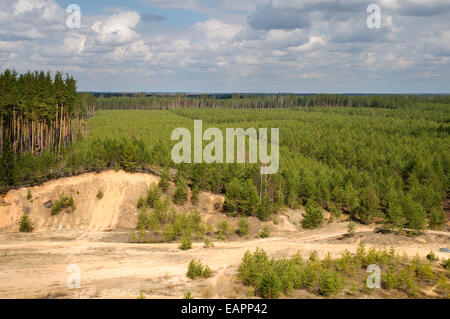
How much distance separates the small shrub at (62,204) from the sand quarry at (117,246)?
559 mm

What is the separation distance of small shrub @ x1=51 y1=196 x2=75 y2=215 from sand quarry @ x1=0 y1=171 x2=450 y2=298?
56cm

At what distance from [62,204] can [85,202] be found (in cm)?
227

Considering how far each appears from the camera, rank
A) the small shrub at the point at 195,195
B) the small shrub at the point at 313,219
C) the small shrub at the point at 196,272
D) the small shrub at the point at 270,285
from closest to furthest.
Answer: the small shrub at the point at 270,285
the small shrub at the point at 196,272
the small shrub at the point at 313,219
the small shrub at the point at 195,195

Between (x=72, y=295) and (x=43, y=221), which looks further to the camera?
(x=43, y=221)

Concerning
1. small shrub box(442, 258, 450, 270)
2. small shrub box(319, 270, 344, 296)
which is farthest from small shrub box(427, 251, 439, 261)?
small shrub box(319, 270, 344, 296)

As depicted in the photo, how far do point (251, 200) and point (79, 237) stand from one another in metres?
16.3

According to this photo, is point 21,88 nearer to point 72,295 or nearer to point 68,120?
point 68,120

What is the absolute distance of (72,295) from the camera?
17344 mm

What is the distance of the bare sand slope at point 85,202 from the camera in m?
33.1

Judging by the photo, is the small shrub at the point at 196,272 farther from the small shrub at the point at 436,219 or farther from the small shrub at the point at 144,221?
the small shrub at the point at 436,219

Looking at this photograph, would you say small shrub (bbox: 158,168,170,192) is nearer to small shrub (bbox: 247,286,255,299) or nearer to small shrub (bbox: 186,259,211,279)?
small shrub (bbox: 186,259,211,279)

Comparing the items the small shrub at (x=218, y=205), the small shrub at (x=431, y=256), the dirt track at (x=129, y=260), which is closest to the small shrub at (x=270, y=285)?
the dirt track at (x=129, y=260)

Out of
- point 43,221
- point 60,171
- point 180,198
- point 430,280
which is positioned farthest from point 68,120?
point 430,280
